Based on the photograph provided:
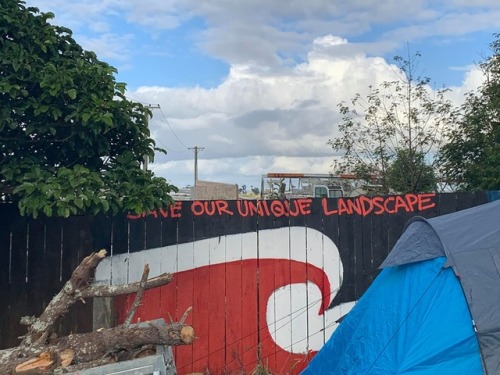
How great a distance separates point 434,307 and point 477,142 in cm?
721

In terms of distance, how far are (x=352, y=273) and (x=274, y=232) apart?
1.00m

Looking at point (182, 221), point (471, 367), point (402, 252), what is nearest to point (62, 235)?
point (182, 221)

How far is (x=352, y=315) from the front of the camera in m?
4.26

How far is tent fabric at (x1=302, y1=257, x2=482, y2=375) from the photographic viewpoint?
11.0 ft

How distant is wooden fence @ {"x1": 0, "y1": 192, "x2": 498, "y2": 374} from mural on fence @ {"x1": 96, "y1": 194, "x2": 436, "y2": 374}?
0.04ft

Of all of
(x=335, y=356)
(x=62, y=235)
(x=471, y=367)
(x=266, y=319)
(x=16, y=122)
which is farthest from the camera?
(x=266, y=319)

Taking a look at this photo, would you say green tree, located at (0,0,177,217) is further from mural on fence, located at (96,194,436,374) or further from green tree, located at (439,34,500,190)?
green tree, located at (439,34,500,190)

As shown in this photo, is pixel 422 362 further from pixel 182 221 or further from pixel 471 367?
pixel 182 221

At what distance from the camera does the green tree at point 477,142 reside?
923 centimetres

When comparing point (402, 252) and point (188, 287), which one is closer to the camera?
point (402, 252)

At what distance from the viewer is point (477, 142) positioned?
980cm

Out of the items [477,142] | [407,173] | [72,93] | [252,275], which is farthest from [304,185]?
[72,93]

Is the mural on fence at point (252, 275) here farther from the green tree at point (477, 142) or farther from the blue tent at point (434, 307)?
the green tree at point (477, 142)

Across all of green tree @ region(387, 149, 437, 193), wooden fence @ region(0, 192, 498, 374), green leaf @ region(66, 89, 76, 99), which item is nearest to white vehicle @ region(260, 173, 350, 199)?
green tree @ region(387, 149, 437, 193)
